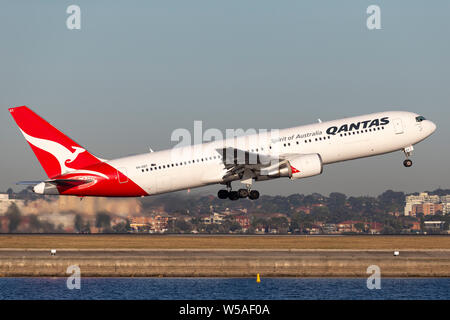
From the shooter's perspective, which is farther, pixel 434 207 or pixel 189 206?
pixel 434 207

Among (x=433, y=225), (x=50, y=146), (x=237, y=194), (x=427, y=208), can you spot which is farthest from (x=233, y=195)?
(x=427, y=208)

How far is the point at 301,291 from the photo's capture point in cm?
5591

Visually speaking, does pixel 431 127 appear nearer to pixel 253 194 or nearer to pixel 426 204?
pixel 253 194

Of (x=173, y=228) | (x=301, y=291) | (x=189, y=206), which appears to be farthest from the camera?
(x=173, y=228)

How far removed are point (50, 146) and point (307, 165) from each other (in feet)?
75.4

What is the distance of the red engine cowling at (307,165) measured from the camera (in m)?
61.4

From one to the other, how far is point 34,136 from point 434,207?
118 metres

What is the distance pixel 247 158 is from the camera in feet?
201

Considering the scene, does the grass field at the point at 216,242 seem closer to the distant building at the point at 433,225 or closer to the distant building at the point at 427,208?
the distant building at the point at 433,225

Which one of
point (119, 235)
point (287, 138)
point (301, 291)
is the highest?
point (287, 138)

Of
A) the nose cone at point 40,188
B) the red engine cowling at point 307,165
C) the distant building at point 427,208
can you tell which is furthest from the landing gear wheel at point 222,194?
the distant building at point 427,208

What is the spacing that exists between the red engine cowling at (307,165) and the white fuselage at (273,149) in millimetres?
645

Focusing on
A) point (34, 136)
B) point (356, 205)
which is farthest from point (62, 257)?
point (356, 205)
